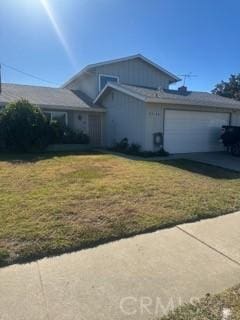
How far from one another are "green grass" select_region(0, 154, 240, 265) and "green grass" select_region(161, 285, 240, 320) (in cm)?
162

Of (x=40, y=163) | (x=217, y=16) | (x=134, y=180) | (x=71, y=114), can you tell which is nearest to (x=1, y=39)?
(x=71, y=114)

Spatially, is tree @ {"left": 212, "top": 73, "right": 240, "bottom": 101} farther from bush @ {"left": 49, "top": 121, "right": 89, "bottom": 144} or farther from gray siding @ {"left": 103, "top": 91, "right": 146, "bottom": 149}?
bush @ {"left": 49, "top": 121, "right": 89, "bottom": 144}

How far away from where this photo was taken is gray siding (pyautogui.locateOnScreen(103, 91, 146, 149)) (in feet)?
45.3

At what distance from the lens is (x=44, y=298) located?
8.88 ft

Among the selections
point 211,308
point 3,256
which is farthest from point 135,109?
point 211,308

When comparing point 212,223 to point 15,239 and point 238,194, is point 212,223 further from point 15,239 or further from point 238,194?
point 15,239

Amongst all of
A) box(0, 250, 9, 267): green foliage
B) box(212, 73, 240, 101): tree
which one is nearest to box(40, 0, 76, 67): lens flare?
box(0, 250, 9, 267): green foliage

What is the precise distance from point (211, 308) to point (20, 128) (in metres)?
12.2

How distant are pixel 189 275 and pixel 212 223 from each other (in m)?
1.81

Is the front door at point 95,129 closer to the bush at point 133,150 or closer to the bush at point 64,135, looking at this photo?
the bush at point 64,135

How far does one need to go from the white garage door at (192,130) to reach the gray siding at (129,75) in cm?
650

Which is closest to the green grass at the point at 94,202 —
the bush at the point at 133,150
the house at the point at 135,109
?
the bush at the point at 133,150

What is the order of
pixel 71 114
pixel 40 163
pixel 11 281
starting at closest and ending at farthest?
pixel 11 281 < pixel 40 163 < pixel 71 114

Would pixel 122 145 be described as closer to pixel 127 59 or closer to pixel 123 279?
pixel 127 59
